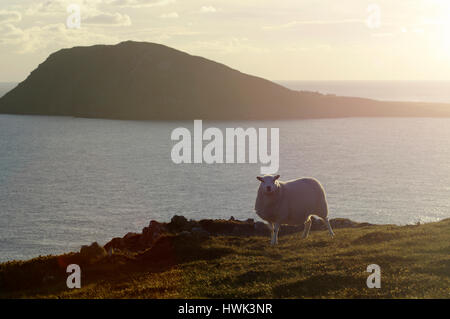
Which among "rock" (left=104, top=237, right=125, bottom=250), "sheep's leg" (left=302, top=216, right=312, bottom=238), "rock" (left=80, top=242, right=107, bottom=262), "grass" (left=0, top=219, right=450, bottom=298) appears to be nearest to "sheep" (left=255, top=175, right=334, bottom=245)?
"sheep's leg" (left=302, top=216, right=312, bottom=238)

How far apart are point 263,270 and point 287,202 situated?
7851mm

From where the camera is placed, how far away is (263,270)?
20.5 metres

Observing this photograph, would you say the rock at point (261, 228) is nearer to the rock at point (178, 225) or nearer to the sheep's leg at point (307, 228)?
the rock at point (178, 225)

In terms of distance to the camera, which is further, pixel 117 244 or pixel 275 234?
pixel 117 244

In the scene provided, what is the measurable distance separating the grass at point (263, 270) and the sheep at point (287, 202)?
1326mm

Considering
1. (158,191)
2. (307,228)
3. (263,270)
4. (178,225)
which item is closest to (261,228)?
(178,225)

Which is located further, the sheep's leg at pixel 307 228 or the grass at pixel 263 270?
the sheep's leg at pixel 307 228

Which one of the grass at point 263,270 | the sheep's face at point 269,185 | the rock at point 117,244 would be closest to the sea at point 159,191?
the rock at point 117,244

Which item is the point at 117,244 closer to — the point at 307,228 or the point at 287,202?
the point at 307,228

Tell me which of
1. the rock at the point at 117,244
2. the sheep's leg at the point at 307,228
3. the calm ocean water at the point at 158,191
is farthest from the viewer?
the calm ocean water at the point at 158,191

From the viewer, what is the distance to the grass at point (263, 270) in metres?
17.6

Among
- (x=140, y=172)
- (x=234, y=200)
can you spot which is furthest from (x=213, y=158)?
(x=234, y=200)

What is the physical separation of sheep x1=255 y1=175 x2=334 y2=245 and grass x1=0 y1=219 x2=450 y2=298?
1.33 meters
